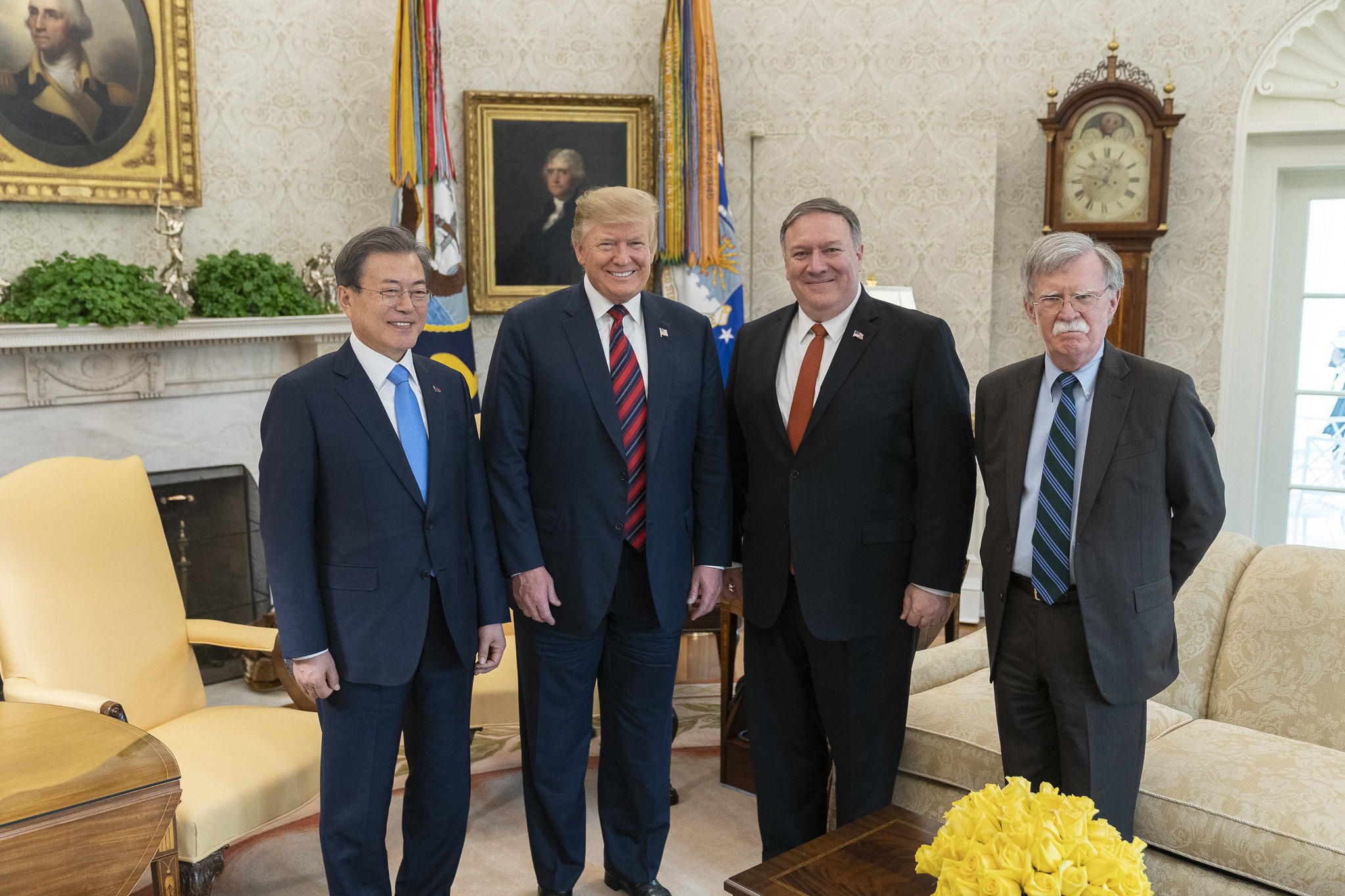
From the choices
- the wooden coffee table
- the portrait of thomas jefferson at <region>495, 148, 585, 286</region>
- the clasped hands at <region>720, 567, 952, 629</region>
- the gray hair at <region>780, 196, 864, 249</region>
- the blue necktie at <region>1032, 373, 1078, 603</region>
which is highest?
the portrait of thomas jefferson at <region>495, 148, 585, 286</region>

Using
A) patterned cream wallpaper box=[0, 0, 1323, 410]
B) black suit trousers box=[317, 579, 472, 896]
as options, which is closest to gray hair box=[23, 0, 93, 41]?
patterned cream wallpaper box=[0, 0, 1323, 410]

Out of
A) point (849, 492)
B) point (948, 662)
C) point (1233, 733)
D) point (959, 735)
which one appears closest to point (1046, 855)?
point (849, 492)

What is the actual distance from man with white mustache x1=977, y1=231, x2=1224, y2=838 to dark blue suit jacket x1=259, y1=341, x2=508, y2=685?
1175 millimetres

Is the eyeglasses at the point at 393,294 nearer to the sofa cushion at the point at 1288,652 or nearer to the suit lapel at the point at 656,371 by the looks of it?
the suit lapel at the point at 656,371

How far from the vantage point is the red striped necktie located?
2.25m

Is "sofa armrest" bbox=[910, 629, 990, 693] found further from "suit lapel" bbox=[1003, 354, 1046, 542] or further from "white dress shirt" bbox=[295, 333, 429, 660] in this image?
"white dress shirt" bbox=[295, 333, 429, 660]

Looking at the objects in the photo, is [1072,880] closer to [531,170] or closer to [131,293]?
[131,293]

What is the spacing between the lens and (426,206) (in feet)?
14.5

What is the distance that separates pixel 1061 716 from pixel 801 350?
3.08 feet

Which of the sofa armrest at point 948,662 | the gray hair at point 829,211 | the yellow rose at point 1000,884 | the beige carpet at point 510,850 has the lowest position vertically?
the beige carpet at point 510,850

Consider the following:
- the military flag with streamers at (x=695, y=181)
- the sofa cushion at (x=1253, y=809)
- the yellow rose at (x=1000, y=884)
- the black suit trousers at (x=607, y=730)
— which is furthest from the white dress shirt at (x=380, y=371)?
the military flag with streamers at (x=695, y=181)

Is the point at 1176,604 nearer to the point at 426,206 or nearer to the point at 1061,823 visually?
the point at 1061,823

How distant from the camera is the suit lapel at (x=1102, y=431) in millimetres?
1919

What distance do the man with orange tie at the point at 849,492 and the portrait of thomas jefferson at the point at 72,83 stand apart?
10.4 feet
